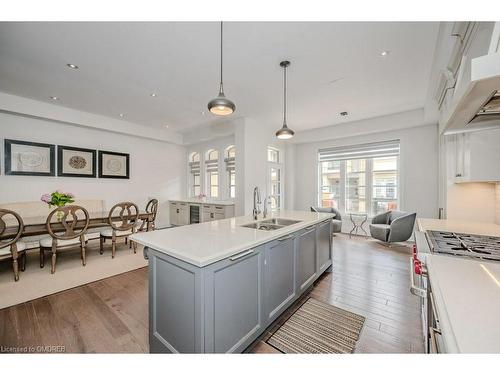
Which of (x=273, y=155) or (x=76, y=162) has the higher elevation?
(x=273, y=155)

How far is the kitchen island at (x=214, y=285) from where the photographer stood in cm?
123

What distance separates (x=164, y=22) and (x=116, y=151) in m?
4.22

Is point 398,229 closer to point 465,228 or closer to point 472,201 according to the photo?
point 472,201

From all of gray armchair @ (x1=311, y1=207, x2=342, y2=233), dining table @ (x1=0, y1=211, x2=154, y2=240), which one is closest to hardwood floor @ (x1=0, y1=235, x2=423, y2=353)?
dining table @ (x1=0, y1=211, x2=154, y2=240)

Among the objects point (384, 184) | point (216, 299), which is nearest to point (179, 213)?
point (216, 299)

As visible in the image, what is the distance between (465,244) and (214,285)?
182 centimetres

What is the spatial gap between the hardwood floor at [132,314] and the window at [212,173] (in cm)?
349

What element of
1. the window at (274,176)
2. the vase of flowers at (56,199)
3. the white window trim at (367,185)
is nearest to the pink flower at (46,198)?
the vase of flowers at (56,199)

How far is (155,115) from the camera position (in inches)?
191

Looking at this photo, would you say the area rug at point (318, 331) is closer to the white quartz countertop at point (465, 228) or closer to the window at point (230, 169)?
the white quartz countertop at point (465, 228)

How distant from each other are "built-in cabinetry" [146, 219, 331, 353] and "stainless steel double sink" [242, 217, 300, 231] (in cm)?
47

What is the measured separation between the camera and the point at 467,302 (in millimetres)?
784

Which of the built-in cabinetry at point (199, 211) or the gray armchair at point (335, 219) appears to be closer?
the built-in cabinetry at point (199, 211)
